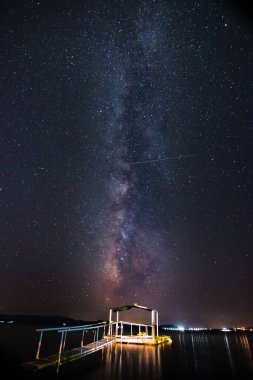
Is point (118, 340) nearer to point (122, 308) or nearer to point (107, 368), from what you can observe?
point (122, 308)

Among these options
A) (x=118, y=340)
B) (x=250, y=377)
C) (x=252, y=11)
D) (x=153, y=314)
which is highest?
(x=252, y=11)

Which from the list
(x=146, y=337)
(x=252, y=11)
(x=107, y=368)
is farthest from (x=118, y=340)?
(x=252, y=11)

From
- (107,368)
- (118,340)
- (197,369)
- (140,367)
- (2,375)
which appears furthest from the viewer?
(118,340)

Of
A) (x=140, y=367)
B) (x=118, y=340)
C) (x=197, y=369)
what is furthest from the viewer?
(x=118, y=340)

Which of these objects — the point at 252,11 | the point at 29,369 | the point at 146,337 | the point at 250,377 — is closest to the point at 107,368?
the point at 29,369

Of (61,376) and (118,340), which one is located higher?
(118,340)

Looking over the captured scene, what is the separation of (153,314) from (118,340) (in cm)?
394

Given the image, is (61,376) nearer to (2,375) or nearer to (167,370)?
(2,375)

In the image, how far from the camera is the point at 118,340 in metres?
22.1

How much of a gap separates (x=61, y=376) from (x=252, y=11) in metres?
18.0

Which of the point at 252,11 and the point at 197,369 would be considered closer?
the point at 252,11

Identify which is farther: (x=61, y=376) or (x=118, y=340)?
(x=118, y=340)

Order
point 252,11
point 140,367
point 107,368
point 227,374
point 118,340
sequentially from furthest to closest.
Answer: point 118,340 → point 227,374 → point 140,367 → point 107,368 → point 252,11

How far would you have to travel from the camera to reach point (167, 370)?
14523 mm
